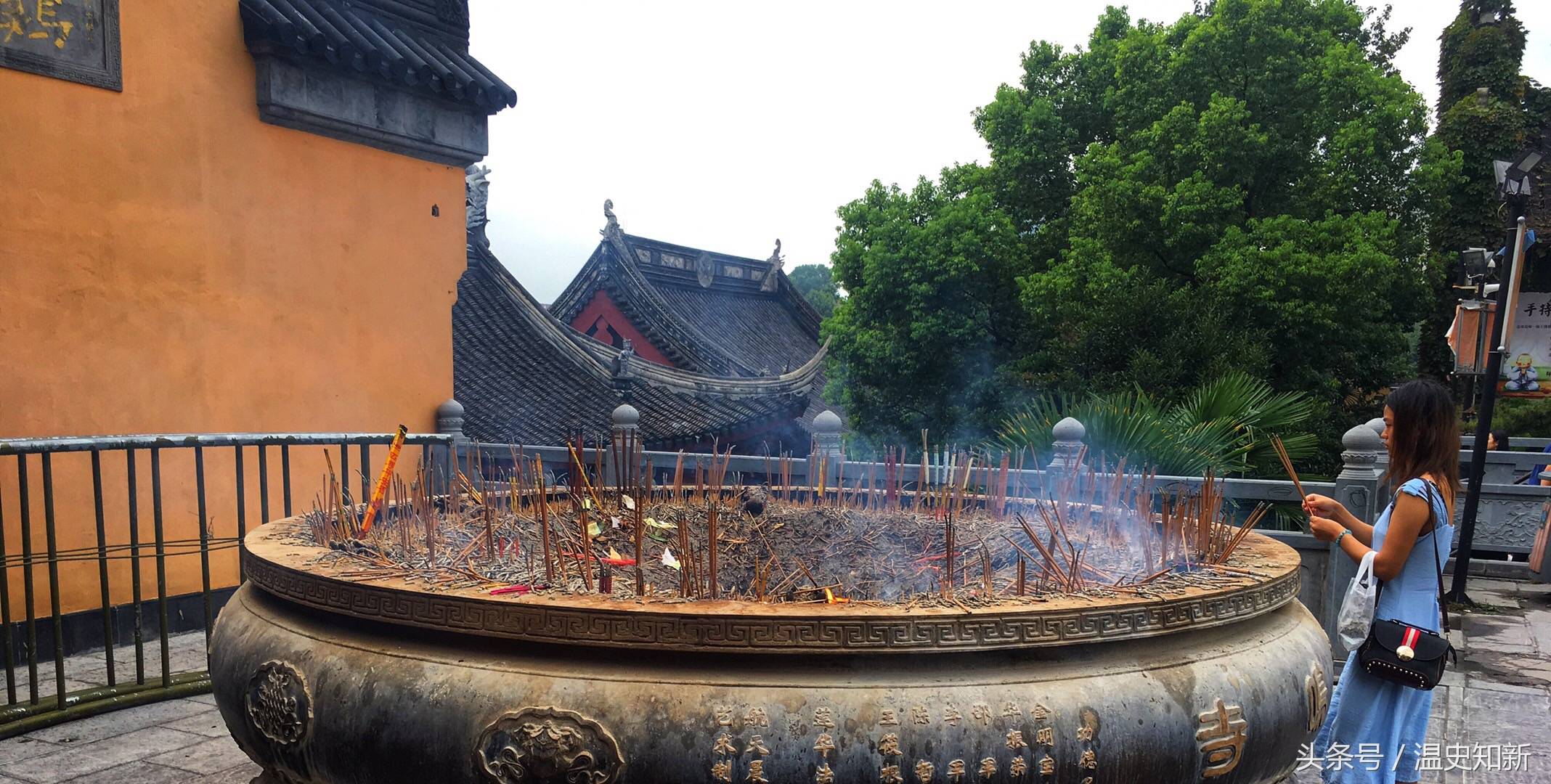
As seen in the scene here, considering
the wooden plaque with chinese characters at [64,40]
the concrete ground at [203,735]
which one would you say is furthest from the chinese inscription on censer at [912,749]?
the wooden plaque with chinese characters at [64,40]

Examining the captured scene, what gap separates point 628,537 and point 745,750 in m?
1.71

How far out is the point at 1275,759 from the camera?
2.32m

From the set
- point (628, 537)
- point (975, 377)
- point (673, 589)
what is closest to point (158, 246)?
point (628, 537)

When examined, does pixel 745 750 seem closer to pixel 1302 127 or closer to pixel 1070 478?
pixel 1070 478

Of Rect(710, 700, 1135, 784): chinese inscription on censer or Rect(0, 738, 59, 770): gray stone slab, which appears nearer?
Rect(710, 700, 1135, 784): chinese inscription on censer

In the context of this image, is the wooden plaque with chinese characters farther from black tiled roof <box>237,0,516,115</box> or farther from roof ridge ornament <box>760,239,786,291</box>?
roof ridge ornament <box>760,239,786,291</box>

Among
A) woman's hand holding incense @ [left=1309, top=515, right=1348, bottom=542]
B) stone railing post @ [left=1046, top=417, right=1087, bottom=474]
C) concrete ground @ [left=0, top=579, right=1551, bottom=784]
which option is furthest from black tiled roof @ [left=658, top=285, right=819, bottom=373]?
woman's hand holding incense @ [left=1309, top=515, right=1348, bottom=542]

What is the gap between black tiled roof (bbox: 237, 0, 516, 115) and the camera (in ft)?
20.4

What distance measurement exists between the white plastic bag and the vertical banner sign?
19.1 m

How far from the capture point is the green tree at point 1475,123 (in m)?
16.7

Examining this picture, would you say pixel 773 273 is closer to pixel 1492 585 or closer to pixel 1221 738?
pixel 1492 585

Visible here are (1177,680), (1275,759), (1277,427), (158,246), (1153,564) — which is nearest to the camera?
(1177,680)

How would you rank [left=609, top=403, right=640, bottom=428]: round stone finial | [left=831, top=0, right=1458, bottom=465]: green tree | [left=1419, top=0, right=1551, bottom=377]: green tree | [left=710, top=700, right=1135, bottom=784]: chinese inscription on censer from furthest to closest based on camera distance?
[left=1419, top=0, right=1551, bottom=377]: green tree
[left=831, top=0, right=1458, bottom=465]: green tree
[left=609, top=403, right=640, bottom=428]: round stone finial
[left=710, top=700, right=1135, bottom=784]: chinese inscription on censer

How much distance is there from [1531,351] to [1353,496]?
17.1 metres
